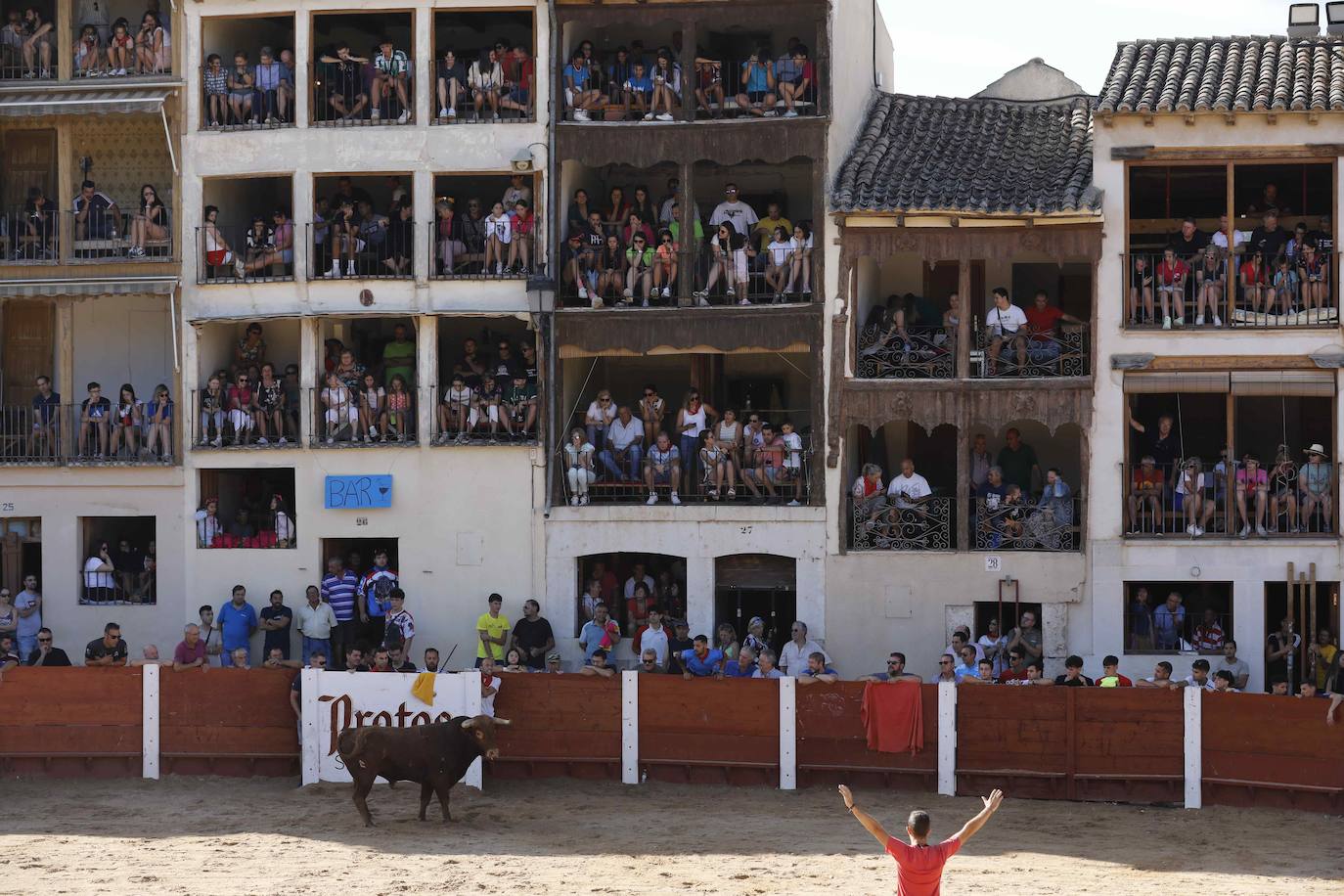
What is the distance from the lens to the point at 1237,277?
28016 millimetres

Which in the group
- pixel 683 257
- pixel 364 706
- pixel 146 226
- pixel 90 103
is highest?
pixel 90 103

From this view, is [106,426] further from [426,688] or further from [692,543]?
[692,543]

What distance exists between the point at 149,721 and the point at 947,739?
9669 millimetres

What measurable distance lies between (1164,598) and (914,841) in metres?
14.3

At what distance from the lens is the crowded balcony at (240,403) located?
1186 inches

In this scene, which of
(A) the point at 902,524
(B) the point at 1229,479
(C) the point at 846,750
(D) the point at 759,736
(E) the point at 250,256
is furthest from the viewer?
(E) the point at 250,256

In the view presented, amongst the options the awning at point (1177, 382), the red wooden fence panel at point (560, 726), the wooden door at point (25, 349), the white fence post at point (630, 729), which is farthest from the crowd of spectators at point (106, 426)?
the awning at point (1177, 382)

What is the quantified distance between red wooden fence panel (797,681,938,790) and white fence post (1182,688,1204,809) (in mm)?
2814

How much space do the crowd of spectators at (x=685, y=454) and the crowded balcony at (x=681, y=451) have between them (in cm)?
1

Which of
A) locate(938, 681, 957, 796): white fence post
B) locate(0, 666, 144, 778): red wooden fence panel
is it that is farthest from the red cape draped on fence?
locate(0, 666, 144, 778): red wooden fence panel

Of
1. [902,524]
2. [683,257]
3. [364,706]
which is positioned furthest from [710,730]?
[683,257]

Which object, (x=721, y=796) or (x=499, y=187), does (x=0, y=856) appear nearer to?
(x=721, y=796)

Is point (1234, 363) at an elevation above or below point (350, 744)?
above

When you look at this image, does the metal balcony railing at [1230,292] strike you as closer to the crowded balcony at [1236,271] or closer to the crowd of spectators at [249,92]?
the crowded balcony at [1236,271]
